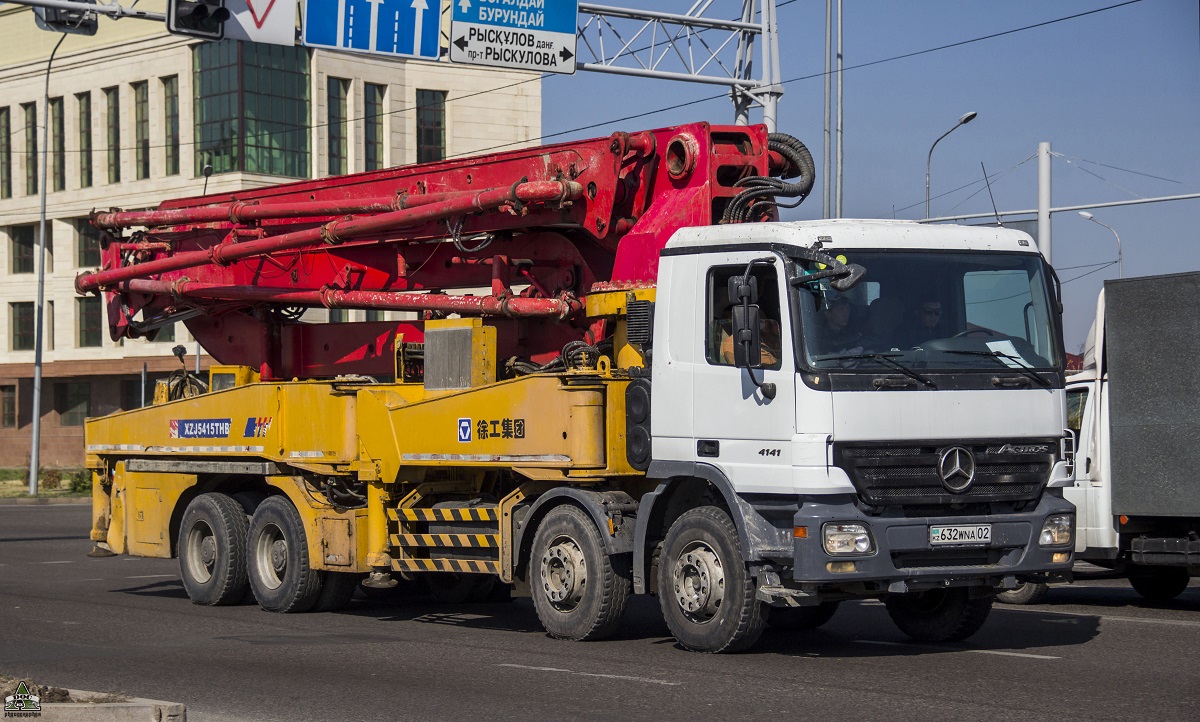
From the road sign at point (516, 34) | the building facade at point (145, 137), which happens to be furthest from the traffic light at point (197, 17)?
the building facade at point (145, 137)

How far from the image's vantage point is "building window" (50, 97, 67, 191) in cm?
5847

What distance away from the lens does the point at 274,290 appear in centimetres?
→ 1662

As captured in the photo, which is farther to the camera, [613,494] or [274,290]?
[274,290]

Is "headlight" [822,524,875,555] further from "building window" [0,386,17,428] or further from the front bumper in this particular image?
"building window" [0,386,17,428]

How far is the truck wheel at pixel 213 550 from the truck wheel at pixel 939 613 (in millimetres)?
6569

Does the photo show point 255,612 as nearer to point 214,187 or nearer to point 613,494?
point 613,494

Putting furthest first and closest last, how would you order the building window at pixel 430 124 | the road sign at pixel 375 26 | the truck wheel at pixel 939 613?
1. the building window at pixel 430 124
2. the road sign at pixel 375 26
3. the truck wheel at pixel 939 613

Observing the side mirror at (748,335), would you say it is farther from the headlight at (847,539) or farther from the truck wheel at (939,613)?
the truck wheel at (939,613)

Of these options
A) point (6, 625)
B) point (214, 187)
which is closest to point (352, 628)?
point (6, 625)

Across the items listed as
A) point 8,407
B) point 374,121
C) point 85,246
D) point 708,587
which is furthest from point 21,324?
point 708,587

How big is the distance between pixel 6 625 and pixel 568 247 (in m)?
5.73

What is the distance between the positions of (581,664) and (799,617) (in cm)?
282

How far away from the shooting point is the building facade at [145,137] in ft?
172

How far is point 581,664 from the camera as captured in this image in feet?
35.3
